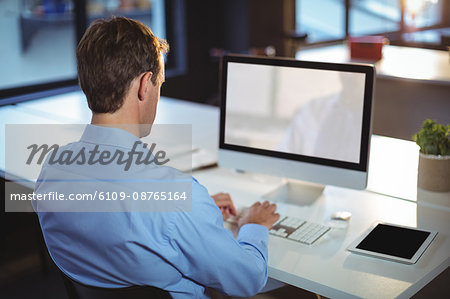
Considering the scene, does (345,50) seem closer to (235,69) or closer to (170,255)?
(235,69)

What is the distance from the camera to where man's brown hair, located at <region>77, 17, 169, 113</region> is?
1.27m

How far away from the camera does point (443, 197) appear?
1.91 metres

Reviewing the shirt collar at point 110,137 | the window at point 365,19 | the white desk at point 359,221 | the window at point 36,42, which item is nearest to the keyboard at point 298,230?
the white desk at point 359,221

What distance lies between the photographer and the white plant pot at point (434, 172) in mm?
1864

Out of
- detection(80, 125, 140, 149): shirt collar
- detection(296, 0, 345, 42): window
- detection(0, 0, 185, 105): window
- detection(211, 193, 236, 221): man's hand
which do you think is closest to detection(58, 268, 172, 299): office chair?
detection(80, 125, 140, 149): shirt collar

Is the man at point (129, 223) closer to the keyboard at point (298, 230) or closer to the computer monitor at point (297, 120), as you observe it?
the keyboard at point (298, 230)

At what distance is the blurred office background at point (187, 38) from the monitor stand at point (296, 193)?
1357 mm

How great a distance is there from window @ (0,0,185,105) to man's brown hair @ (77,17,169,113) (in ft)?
7.89

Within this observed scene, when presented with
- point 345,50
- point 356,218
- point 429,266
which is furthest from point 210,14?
point 429,266

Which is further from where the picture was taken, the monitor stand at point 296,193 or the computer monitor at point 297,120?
the monitor stand at point 296,193

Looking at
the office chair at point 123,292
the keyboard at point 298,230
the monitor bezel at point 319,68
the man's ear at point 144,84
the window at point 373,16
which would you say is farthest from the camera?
the window at point 373,16

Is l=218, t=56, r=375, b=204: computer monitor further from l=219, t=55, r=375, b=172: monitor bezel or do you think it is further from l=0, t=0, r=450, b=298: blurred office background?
l=0, t=0, r=450, b=298: blurred office background

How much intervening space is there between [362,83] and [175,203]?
32.8 inches

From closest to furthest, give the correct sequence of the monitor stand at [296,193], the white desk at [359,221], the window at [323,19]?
the white desk at [359,221], the monitor stand at [296,193], the window at [323,19]
